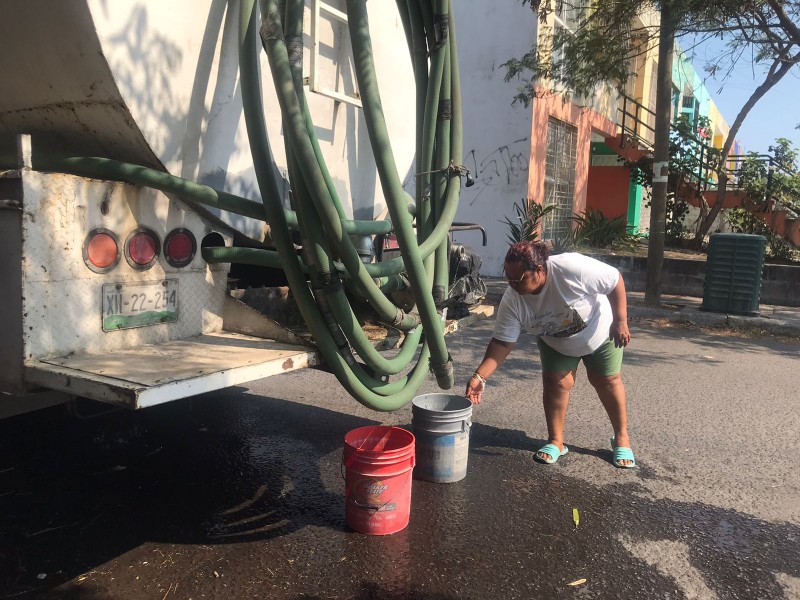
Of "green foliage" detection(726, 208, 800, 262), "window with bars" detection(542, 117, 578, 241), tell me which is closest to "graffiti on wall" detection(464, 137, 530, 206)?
"window with bars" detection(542, 117, 578, 241)

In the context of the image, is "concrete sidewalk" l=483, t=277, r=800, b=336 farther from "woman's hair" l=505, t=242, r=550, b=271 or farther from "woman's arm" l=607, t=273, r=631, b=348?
"woman's hair" l=505, t=242, r=550, b=271

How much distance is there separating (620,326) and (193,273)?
2368 millimetres

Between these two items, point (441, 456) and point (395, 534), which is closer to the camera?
point (395, 534)

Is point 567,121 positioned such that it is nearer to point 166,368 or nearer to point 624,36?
point 624,36

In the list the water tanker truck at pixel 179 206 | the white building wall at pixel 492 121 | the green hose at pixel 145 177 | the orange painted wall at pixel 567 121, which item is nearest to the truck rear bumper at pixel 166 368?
the water tanker truck at pixel 179 206

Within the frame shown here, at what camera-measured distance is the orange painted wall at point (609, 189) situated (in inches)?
690

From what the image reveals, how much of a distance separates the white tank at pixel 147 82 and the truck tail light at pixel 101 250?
0.37m

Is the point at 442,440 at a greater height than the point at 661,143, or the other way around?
the point at 661,143

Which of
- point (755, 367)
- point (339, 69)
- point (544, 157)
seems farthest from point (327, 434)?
point (544, 157)

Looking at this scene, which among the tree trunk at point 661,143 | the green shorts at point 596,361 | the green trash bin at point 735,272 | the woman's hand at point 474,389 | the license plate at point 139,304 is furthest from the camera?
the tree trunk at point 661,143

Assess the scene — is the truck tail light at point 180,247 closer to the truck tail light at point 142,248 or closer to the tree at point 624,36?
the truck tail light at point 142,248

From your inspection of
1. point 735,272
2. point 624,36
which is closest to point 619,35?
point 624,36

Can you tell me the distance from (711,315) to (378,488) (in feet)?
23.7

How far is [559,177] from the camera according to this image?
13.3m
